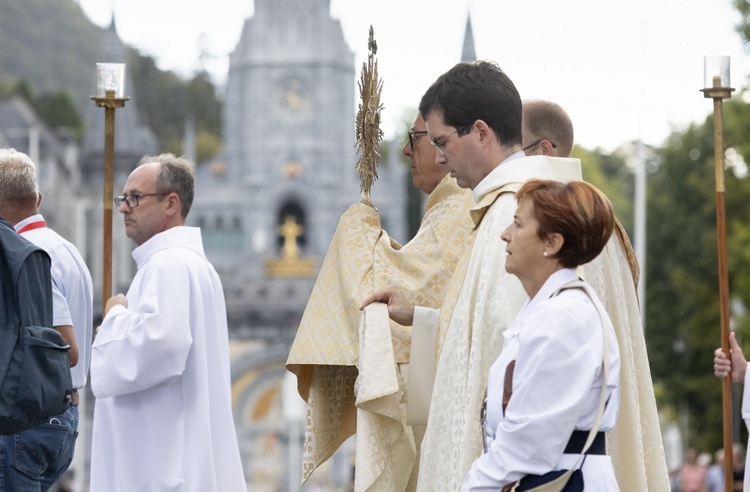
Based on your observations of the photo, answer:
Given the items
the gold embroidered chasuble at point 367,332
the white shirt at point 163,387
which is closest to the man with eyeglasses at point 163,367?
the white shirt at point 163,387

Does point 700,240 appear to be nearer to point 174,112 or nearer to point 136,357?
point 136,357

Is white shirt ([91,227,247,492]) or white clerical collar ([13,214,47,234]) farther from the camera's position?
white clerical collar ([13,214,47,234])

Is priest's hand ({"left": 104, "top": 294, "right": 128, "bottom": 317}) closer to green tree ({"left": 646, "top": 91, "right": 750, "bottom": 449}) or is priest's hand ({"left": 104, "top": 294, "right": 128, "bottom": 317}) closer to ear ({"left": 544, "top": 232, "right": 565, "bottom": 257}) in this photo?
ear ({"left": 544, "top": 232, "right": 565, "bottom": 257})

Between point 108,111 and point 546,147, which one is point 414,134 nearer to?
point 546,147

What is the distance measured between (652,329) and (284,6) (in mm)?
38857

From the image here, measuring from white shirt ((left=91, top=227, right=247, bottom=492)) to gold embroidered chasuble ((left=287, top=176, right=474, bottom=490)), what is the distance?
1.33 feet

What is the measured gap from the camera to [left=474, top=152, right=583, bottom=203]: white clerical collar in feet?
17.4

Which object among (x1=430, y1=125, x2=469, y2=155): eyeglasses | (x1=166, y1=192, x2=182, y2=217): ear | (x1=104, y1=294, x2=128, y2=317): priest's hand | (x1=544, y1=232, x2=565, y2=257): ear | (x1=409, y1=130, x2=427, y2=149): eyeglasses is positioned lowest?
(x1=104, y1=294, x2=128, y2=317): priest's hand

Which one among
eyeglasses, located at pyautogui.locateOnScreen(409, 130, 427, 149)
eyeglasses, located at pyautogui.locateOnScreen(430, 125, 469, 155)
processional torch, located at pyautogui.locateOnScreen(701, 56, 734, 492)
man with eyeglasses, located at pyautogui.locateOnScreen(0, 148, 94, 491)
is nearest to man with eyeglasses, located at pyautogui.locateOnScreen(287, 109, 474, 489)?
eyeglasses, located at pyautogui.locateOnScreen(409, 130, 427, 149)

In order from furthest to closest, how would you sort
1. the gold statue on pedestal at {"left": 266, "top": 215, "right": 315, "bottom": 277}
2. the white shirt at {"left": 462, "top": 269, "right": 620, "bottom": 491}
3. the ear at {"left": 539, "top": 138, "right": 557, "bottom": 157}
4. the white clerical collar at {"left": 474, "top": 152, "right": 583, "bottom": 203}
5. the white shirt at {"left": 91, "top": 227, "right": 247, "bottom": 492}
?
the gold statue on pedestal at {"left": 266, "top": 215, "right": 315, "bottom": 277}, the white shirt at {"left": 91, "top": 227, "right": 247, "bottom": 492}, the ear at {"left": 539, "top": 138, "right": 557, "bottom": 157}, the white clerical collar at {"left": 474, "top": 152, "right": 583, "bottom": 203}, the white shirt at {"left": 462, "top": 269, "right": 620, "bottom": 491}

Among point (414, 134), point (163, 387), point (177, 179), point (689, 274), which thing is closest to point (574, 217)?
point (414, 134)

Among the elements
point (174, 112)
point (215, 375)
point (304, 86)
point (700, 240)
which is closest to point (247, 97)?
point (304, 86)

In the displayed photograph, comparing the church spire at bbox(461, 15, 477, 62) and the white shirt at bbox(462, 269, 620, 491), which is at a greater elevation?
the church spire at bbox(461, 15, 477, 62)

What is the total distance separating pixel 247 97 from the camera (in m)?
78.4
